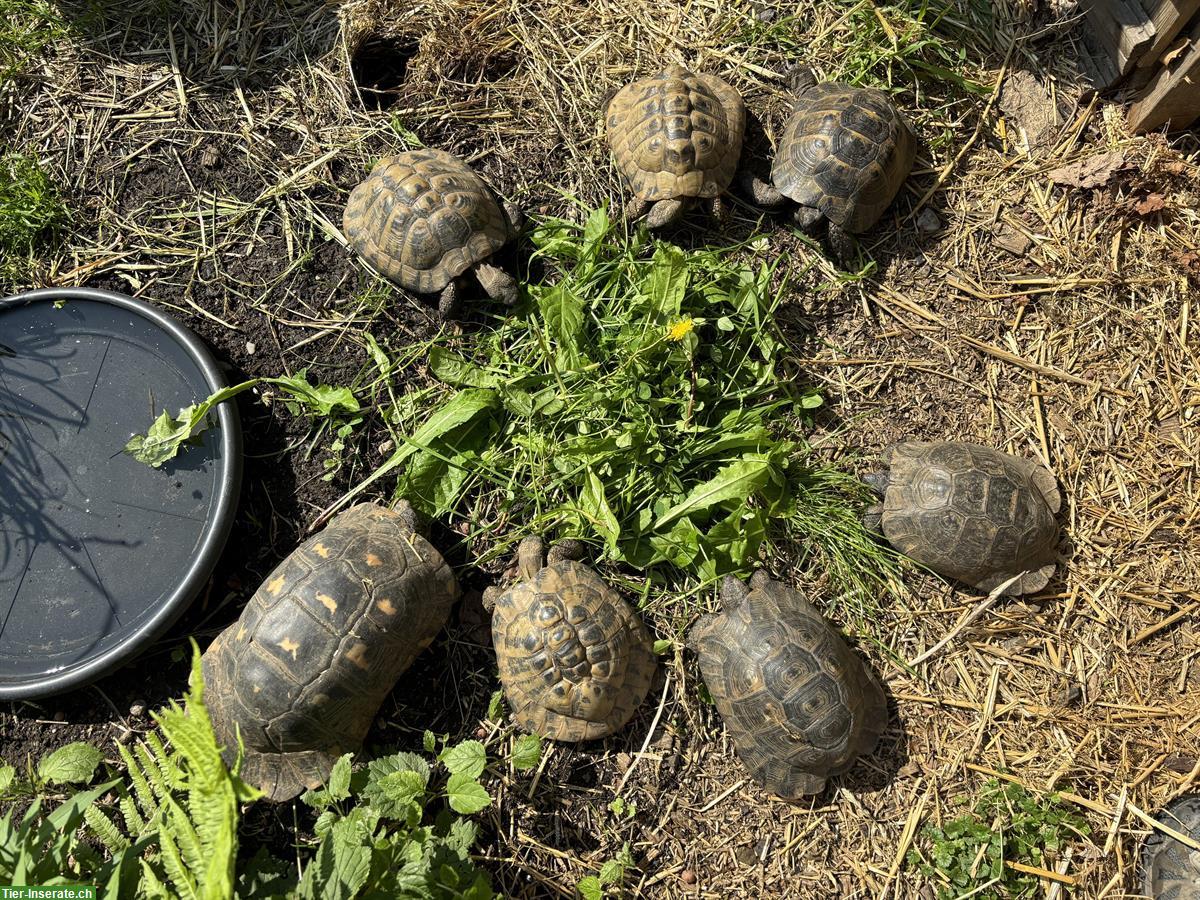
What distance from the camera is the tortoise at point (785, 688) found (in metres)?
3.42

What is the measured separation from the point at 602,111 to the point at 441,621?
276 cm

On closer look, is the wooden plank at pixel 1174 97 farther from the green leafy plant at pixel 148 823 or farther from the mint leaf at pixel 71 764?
the mint leaf at pixel 71 764

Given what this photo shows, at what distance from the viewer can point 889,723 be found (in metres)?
3.81

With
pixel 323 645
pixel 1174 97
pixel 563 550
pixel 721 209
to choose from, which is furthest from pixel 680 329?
pixel 1174 97

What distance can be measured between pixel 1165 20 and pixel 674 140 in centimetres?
248

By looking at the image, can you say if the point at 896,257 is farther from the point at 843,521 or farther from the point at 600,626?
the point at 600,626

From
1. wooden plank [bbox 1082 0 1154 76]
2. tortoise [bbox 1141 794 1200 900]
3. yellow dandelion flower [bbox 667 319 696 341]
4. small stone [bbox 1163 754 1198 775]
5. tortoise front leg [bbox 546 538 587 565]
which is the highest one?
wooden plank [bbox 1082 0 1154 76]

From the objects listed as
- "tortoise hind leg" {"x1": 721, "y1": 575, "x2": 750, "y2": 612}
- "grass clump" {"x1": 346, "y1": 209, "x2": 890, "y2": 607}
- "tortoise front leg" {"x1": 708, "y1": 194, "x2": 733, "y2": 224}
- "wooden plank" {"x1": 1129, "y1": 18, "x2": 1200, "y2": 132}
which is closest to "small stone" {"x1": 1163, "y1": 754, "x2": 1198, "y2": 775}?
"grass clump" {"x1": 346, "y1": 209, "x2": 890, "y2": 607}

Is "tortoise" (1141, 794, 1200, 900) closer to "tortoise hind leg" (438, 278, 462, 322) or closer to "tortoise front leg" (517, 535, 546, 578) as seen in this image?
"tortoise front leg" (517, 535, 546, 578)

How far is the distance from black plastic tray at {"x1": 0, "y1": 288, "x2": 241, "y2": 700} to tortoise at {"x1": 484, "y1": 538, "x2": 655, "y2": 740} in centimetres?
145

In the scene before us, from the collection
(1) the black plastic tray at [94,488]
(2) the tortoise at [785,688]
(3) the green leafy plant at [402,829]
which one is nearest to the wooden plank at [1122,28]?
(2) the tortoise at [785,688]

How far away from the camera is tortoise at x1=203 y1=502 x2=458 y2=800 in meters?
3.29

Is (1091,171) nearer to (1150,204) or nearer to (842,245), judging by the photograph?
(1150,204)

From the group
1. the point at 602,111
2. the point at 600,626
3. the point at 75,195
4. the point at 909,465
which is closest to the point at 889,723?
the point at 909,465
